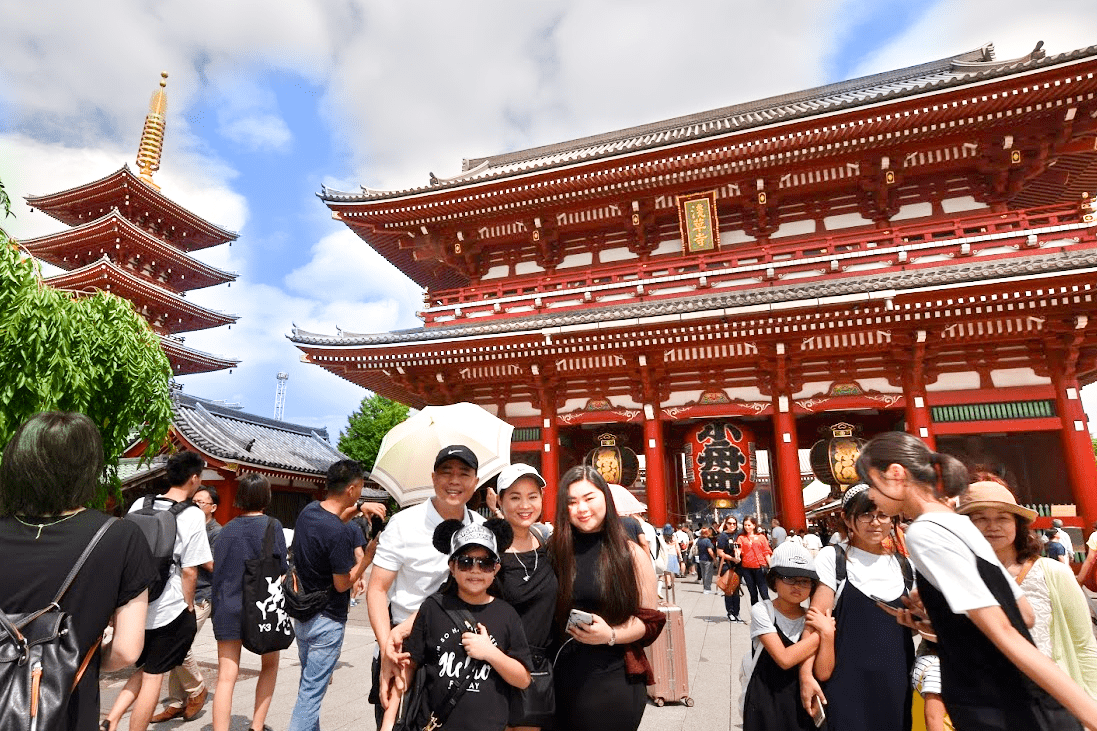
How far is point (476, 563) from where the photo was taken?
229 centimetres

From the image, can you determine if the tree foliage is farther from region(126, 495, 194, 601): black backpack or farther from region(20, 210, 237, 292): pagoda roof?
region(20, 210, 237, 292): pagoda roof

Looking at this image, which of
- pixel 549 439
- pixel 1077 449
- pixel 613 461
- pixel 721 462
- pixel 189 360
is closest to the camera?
pixel 1077 449

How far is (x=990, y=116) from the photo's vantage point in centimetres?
1034

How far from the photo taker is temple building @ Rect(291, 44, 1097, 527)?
9992mm

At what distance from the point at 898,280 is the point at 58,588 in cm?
1125

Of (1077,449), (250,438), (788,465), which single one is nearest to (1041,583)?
(788,465)

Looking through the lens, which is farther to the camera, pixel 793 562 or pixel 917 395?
pixel 917 395

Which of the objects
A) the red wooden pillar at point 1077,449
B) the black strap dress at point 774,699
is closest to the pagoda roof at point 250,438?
the black strap dress at point 774,699

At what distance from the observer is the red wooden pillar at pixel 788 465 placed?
11.0 m

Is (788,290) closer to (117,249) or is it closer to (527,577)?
(527,577)

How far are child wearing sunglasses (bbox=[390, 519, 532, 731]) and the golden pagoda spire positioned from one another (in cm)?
2722

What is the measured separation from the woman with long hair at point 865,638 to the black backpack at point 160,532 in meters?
3.48

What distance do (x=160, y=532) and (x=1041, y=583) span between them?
4.34m

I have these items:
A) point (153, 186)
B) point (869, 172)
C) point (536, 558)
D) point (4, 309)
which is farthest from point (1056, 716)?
point (153, 186)
